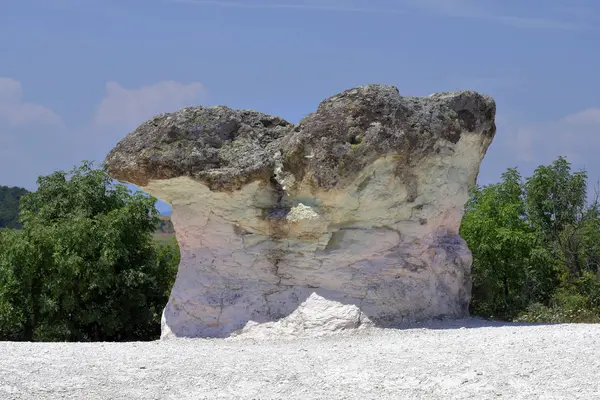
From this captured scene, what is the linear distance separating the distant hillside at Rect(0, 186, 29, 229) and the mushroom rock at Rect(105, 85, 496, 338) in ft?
103

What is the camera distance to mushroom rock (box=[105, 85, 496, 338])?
11781 millimetres

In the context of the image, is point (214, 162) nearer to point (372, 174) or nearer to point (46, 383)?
point (372, 174)

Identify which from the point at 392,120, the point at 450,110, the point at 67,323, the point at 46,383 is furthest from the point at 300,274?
the point at 67,323

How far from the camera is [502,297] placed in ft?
64.9

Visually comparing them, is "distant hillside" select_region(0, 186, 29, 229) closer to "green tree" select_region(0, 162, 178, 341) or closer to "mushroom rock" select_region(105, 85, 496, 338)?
"green tree" select_region(0, 162, 178, 341)

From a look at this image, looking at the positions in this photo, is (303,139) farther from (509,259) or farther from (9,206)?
(9,206)

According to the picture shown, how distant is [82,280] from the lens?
17578 millimetres

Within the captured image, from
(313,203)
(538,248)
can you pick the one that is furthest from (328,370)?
(538,248)

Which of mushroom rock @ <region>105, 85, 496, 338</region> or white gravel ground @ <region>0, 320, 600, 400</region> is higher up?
mushroom rock @ <region>105, 85, 496, 338</region>

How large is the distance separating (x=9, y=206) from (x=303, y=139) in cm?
4221

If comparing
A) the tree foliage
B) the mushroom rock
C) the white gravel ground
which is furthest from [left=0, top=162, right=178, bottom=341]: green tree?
the tree foliage

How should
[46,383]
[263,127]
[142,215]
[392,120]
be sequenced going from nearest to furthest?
[46,383] → [392,120] → [263,127] → [142,215]

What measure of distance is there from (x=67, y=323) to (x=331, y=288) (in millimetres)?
8177

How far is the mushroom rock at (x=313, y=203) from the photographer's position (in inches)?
464
